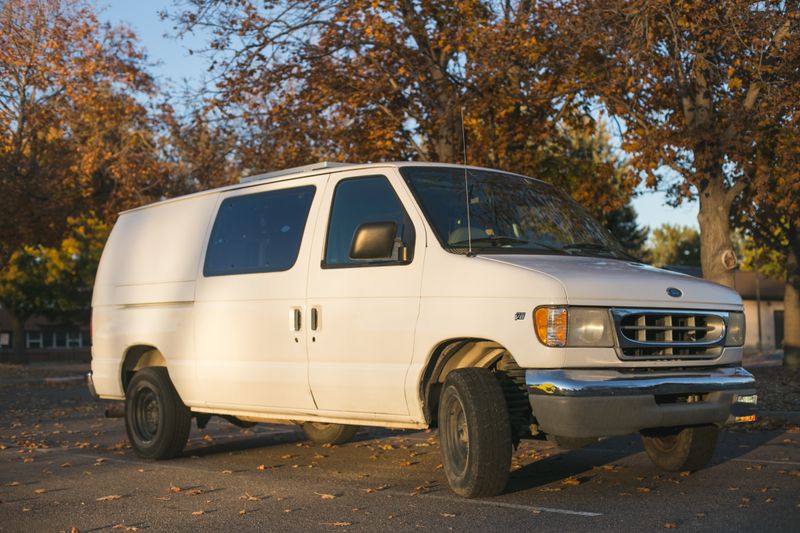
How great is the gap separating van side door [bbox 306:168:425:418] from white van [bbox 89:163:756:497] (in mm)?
14

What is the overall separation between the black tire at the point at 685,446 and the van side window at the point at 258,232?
3.21 m

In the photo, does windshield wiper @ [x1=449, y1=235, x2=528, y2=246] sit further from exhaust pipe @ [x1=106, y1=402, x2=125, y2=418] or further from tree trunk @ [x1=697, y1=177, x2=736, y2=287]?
tree trunk @ [x1=697, y1=177, x2=736, y2=287]

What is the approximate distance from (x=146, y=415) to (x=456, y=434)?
14.1 ft

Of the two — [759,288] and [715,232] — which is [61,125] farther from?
[759,288]

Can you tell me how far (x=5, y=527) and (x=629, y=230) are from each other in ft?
189

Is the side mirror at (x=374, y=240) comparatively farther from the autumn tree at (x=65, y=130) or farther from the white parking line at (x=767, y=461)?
the autumn tree at (x=65, y=130)

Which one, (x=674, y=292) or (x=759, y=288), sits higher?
(x=674, y=292)

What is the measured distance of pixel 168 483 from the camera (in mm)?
8727

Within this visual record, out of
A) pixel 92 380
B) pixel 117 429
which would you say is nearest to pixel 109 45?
pixel 117 429

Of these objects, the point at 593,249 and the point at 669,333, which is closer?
the point at 669,333

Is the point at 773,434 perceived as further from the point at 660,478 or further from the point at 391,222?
the point at 391,222

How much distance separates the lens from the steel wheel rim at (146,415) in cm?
1052

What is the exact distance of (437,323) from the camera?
759cm

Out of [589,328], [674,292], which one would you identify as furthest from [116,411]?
[674,292]
